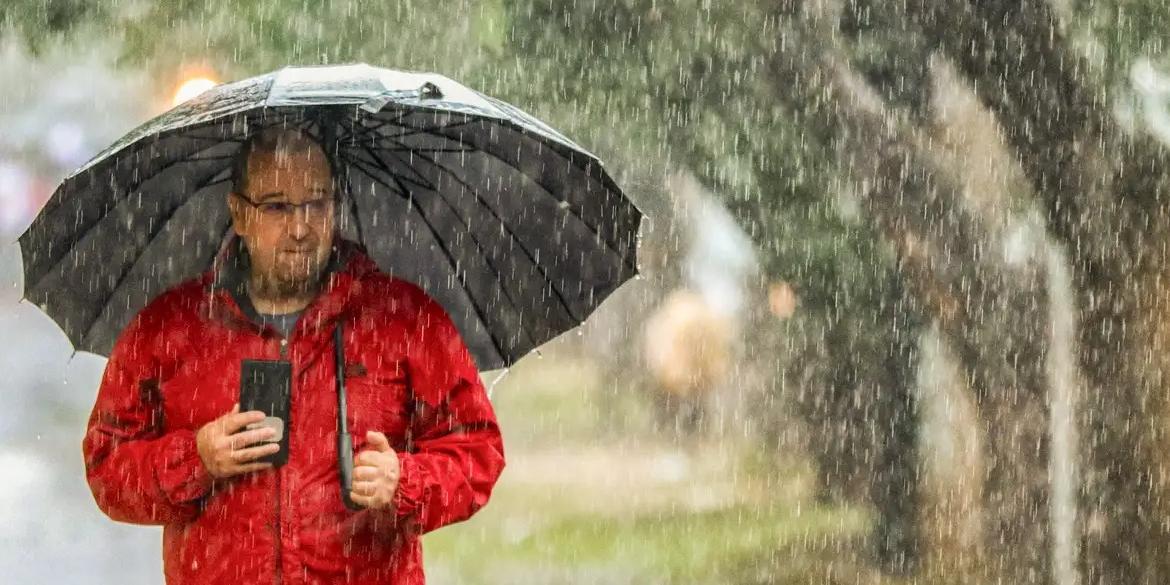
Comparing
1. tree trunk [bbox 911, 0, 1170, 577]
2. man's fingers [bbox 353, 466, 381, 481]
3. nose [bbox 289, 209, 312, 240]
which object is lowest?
man's fingers [bbox 353, 466, 381, 481]

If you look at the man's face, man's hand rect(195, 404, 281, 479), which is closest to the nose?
the man's face

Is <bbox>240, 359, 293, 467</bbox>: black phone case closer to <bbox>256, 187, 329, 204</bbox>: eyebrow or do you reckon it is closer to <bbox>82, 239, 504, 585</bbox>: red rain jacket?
<bbox>82, 239, 504, 585</bbox>: red rain jacket

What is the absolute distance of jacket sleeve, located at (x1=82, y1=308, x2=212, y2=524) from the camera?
12.6 feet

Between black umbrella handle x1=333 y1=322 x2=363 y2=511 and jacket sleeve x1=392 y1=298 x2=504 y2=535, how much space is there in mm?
182

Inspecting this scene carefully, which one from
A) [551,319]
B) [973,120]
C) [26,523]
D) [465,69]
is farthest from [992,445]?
[26,523]

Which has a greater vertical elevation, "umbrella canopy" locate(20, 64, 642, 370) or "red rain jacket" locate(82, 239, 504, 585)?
"umbrella canopy" locate(20, 64, 642, 370)

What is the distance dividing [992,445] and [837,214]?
496 centimetres

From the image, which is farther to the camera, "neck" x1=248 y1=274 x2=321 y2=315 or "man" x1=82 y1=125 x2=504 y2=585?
"neck" x1=248 y1=274 x2=321 y2=315

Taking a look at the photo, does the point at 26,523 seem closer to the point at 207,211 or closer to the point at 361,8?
the point at 361,8

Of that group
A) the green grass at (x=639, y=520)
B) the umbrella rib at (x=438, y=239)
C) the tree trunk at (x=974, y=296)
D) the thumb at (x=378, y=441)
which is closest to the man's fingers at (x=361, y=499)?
the thumb at (x=378, y=441)

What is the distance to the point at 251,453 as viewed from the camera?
373 cm

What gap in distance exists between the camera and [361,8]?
427 inches

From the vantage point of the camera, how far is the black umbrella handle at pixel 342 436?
12.3 feet

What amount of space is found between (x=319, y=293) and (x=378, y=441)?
1.53 ft
